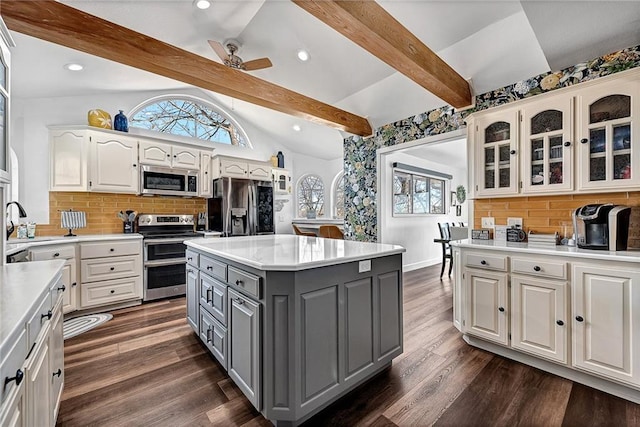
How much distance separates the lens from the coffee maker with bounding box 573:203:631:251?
1910 millimetres

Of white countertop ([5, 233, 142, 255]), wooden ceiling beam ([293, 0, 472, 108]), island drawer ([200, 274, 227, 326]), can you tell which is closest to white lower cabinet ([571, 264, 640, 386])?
wooden ceiling beam ([293, 0, 472, 108])

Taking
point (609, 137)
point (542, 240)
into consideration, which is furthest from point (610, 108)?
point (542, 240)

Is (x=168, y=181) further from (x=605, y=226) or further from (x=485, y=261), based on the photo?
(x=605, y=226)

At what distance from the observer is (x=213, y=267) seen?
2.06m

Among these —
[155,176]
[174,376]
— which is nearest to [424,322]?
[174,376]

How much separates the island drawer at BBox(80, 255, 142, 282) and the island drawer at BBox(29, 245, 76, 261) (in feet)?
0.54

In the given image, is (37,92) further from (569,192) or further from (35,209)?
(569,192)

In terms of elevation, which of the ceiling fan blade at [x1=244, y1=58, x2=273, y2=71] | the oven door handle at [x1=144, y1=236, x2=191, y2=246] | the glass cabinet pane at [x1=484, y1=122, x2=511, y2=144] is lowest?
the oven door handle at [x1=144, y1=236, x2=191, y2=246]

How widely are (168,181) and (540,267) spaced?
14.2ft

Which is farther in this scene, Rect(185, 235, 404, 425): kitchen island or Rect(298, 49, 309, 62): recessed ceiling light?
Rect(298, 49, 309, 62): recessed ceiling light

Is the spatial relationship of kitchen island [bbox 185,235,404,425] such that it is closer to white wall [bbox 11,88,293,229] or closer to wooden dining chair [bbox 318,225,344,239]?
white wall [bbox 11,88,293,229]

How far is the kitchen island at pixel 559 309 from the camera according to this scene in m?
1.71

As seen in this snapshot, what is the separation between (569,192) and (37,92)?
5.53 m

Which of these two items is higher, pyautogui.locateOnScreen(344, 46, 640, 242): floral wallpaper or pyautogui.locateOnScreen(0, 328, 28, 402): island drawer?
pyautogui.locateOnScreen(344, 46, 640, 242): floral wallpaper
